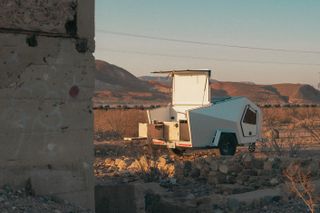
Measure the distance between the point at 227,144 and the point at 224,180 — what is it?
5119mm

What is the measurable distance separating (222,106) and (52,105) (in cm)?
1106

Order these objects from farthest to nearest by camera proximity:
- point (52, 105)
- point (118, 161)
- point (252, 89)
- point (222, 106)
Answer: point (252, 89)
point (222, 106)
point (118, 161)
point (52, 105)

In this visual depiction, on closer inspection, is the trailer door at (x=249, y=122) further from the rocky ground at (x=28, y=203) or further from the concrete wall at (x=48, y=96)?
the rocky ground at (x=28, y=203)

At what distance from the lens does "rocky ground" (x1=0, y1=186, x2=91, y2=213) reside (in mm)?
5668

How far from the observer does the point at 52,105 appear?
6496mm

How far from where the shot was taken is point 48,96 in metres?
6.46

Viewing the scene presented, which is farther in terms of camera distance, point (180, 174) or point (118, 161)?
point (118, 161)

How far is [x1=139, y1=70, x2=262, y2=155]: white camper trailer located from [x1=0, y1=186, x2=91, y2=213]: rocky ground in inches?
395

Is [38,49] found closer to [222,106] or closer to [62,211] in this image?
[62,211]

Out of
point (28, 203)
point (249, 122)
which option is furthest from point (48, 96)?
point (249, 122)

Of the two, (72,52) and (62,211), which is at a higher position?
(72,52)

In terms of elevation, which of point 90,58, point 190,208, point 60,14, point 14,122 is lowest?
point 190,208

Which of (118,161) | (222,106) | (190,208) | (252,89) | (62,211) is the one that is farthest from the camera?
(252,89)

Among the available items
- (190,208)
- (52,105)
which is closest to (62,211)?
(52,105)
